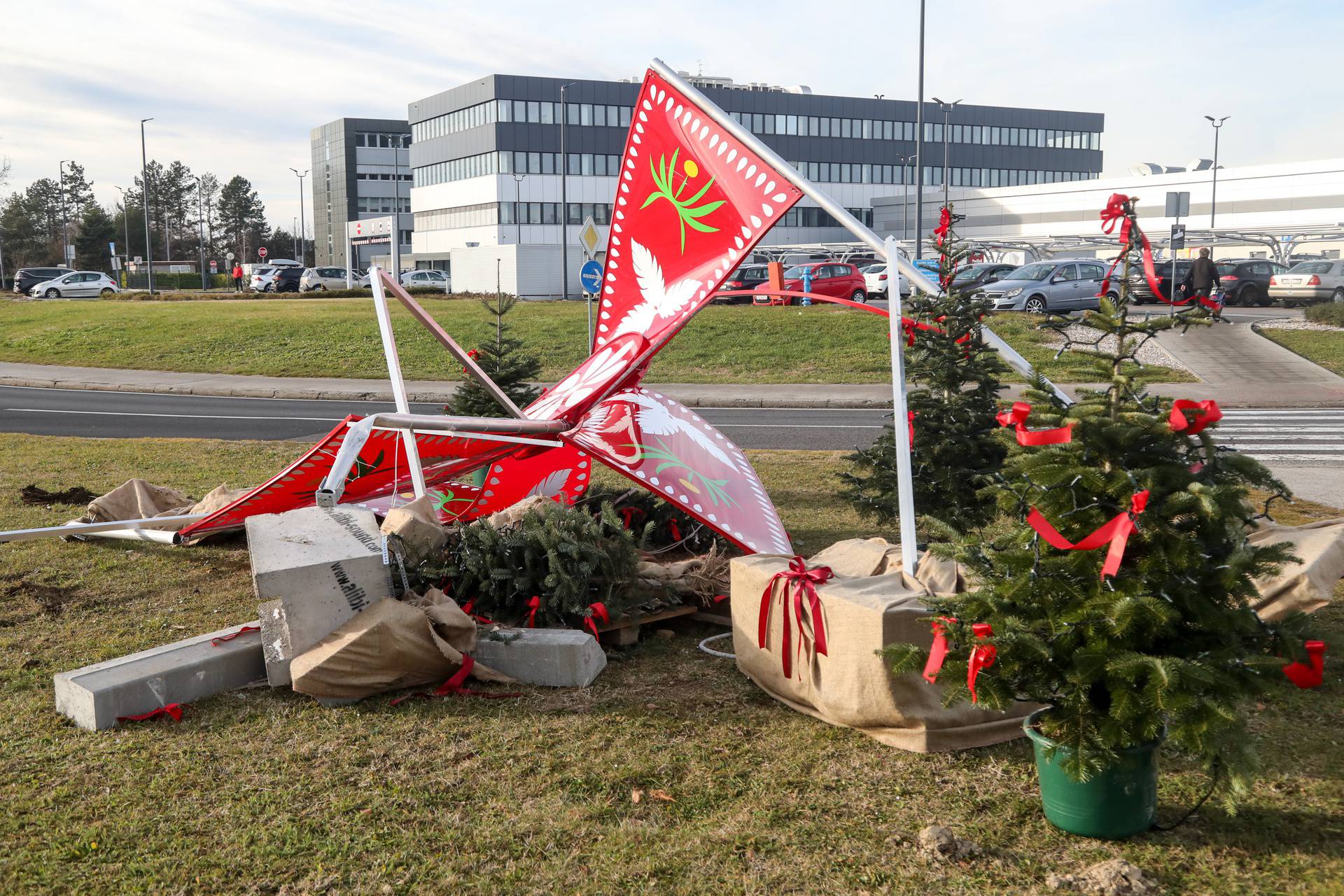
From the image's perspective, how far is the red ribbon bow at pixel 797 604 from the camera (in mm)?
4863

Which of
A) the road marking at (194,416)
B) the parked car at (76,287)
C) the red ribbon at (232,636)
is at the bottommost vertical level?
the road marking at (194,416)

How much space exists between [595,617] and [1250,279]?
3652 centimetres

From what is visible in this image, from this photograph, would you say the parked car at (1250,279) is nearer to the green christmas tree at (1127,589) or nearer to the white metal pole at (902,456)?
the white metal pole at (902,456)

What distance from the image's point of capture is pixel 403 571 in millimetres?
5734

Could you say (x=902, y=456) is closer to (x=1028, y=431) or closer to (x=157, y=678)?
(x=1028, y=431)

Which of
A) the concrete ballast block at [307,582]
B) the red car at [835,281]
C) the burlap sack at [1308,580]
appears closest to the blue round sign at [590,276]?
→ the concrete ballast block at [307,582]

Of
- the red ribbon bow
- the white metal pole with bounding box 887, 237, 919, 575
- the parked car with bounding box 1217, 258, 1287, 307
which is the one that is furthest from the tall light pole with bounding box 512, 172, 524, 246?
the red ribbon bow

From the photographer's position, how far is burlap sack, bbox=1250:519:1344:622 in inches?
209

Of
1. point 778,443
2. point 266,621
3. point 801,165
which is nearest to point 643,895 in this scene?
point 266,621

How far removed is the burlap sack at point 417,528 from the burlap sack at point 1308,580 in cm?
404

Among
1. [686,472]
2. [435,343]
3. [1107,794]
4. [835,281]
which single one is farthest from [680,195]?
[835,281]

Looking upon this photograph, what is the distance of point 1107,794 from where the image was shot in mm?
3814

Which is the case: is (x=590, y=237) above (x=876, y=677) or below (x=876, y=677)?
Answer: above

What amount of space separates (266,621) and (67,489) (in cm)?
680
